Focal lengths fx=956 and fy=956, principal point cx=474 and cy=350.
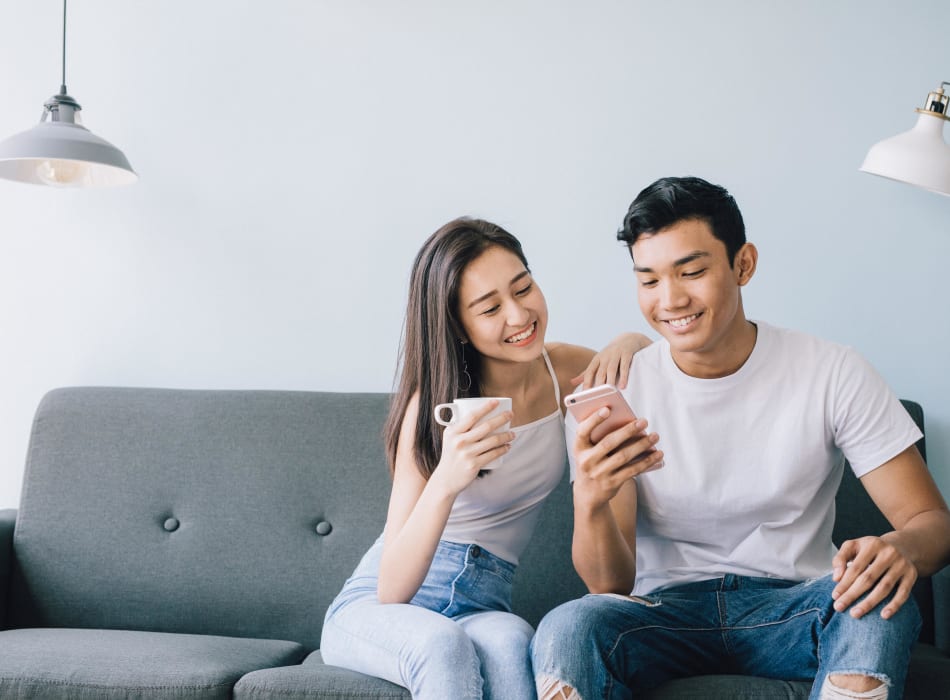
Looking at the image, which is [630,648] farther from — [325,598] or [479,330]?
[325,598]

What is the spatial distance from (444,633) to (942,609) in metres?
1.05

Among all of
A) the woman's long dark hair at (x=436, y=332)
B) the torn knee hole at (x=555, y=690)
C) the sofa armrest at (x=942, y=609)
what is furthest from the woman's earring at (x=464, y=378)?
the sofa armrest at (x=942, y=609)

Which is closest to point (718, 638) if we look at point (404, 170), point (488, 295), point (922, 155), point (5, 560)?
point (488, 295)

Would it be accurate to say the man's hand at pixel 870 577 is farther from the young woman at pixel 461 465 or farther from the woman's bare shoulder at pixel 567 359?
the woman's bare shoulder at pixel 567 359

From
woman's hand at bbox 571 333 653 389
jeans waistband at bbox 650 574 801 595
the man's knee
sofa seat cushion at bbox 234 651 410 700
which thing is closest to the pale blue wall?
woman's hand at bbox 571 333 653 389

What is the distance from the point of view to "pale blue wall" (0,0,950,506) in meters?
2.26

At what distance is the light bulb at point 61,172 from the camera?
2244mm

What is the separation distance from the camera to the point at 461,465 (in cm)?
154

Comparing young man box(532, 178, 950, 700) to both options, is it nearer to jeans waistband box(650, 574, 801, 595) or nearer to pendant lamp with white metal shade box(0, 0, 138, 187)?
jeans waistband box(650, 574, 801, 595)

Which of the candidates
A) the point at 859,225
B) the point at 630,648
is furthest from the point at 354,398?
the point at 859,225

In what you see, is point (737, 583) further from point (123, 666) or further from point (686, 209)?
point (123, 666)

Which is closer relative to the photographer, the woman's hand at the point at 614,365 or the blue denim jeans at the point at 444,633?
the blue denim jeans at the point at 444,633

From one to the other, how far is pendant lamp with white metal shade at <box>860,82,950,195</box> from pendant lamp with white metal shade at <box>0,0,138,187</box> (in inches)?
63.3

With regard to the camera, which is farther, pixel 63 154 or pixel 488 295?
pixel 63 154
